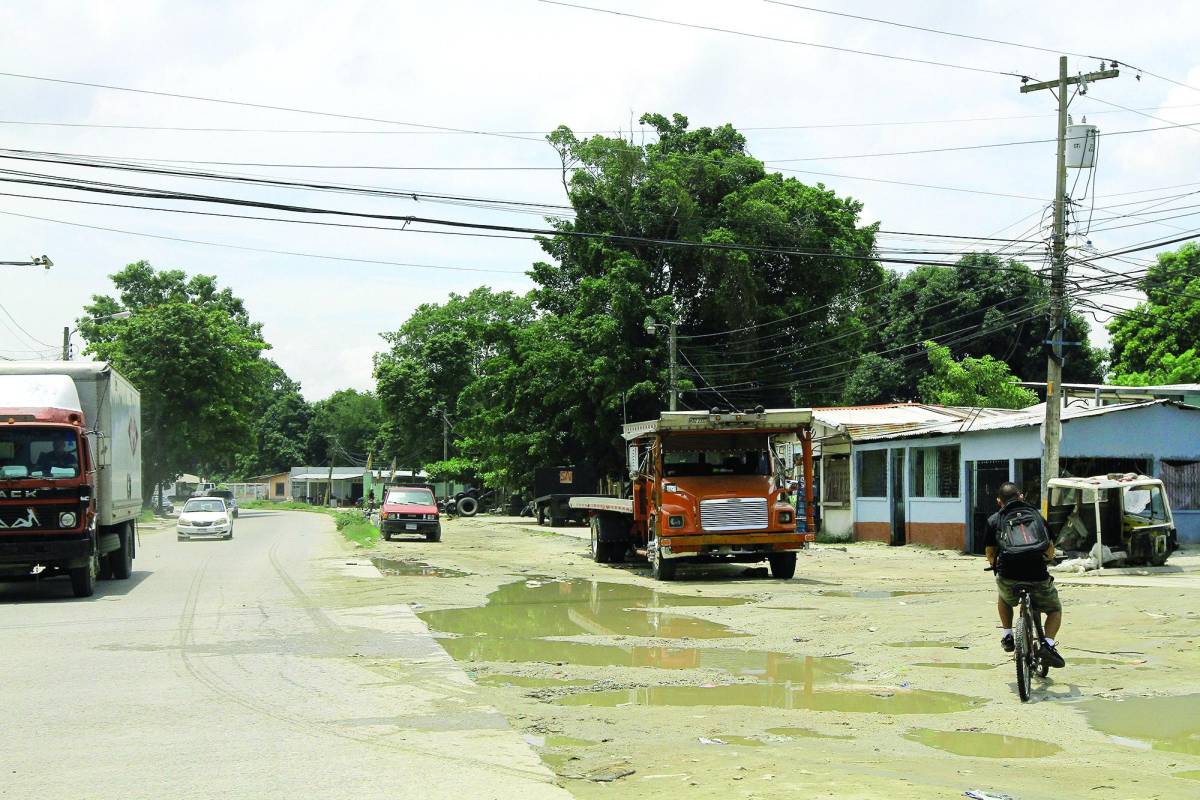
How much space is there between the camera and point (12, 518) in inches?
690

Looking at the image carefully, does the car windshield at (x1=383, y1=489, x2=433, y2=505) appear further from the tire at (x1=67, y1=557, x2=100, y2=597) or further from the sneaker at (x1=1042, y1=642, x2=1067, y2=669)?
the sneaker at (x1=1042, y1=642, x2=1067, y2=669)

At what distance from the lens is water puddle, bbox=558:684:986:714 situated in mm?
9438

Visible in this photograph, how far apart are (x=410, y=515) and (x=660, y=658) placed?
26833 millimetres

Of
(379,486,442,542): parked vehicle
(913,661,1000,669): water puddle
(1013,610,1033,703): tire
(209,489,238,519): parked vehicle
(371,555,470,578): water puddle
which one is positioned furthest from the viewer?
(209,489,238,519): parked vehicle

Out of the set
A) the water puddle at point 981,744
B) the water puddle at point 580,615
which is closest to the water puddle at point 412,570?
the water puddle at point 580,615

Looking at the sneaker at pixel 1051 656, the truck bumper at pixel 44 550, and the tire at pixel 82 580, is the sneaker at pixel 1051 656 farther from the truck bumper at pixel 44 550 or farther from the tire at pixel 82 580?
the tire at pixel 82 580

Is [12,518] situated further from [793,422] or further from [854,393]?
[854,393]

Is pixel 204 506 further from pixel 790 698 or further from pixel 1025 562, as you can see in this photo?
pixel 1025 562

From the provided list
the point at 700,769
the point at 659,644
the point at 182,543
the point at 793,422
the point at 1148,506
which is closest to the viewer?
the point at 700,769

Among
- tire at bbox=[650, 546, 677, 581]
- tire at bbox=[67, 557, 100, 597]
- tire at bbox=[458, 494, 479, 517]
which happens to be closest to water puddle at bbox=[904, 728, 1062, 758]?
tire at bbox=[650, 546, 677, 581]

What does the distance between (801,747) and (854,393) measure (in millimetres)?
56744

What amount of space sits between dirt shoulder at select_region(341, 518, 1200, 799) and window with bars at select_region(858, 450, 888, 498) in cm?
1359

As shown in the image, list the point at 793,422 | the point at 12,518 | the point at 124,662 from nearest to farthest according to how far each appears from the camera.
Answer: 1. the point at 124,662
2. the point at 12,518
3. the point at 793,422

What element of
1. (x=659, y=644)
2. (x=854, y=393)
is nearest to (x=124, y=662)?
(x=659, y=644)
